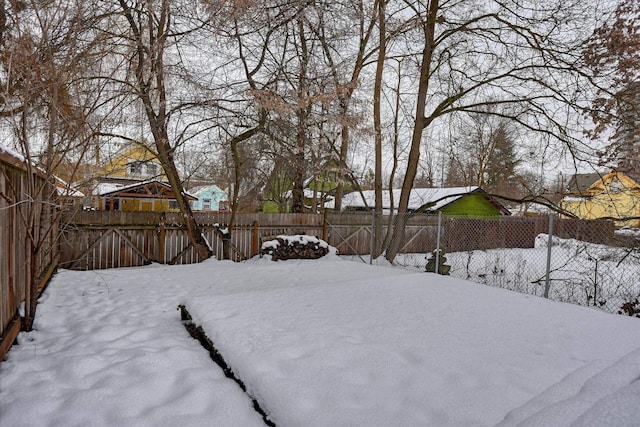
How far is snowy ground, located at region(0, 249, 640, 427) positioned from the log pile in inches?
161

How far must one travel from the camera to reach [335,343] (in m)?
3.01

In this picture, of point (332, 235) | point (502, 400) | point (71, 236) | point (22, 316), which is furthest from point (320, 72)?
point (502, 400)

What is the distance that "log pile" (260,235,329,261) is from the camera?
8836 mm

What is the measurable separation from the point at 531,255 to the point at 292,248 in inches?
346

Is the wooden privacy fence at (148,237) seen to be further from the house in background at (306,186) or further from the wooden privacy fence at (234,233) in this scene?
the house in background at (306,186)

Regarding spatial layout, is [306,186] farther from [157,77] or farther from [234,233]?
[157,77]

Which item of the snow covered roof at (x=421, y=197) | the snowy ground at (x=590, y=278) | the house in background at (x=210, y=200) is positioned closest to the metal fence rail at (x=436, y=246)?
the snowy ground at (x=590, y=278)

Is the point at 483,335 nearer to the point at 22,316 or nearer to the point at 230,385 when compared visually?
the point at 230,385

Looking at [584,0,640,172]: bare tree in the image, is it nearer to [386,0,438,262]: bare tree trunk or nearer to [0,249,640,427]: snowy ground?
[386,0,438,262]: bare tree trunk

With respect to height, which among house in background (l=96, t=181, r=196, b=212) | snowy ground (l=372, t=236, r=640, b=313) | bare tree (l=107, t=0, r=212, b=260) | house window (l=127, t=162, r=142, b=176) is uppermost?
bare tree (l=107, t=0, r=212, b=260)

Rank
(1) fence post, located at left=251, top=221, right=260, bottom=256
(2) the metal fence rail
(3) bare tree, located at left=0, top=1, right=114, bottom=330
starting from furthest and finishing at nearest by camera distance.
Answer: (1) fence post, located at left=251, top=221, right=260, bottom=256, (2) the metal fence rail, (3) bare tree, located at left=0, top=1, right=114, bottom=330

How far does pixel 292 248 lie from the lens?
8.95m

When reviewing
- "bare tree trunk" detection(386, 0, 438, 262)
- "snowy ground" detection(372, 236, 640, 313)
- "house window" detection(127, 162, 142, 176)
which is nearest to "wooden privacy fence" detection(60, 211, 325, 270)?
"house window" detection(127, 162, 142, 176)

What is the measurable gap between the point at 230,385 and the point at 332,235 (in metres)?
8.49
